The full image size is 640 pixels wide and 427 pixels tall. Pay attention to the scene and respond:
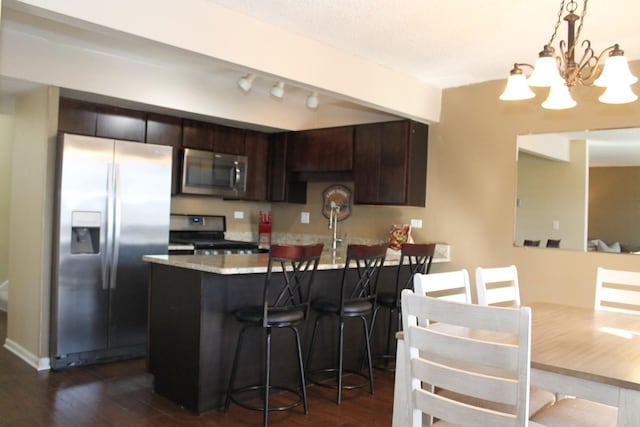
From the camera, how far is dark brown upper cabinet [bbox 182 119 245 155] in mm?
4990

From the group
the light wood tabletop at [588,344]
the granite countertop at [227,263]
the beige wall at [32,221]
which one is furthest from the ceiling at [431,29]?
the light wood tabletop at [588,344]

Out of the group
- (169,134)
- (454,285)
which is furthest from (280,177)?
(454,285)

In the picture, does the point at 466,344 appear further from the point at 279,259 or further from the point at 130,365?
the point at 130,365

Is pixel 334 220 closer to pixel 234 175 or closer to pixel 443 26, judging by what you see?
pixel 234 175

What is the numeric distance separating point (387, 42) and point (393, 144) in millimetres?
1251

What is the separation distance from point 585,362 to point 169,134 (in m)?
4.09

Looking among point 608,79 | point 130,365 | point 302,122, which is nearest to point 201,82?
point 302,122

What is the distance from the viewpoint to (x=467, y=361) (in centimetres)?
154

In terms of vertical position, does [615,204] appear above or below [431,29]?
below

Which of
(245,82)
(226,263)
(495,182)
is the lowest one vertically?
(226,263)

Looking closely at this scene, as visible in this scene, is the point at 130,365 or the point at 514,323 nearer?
the point at 514,323

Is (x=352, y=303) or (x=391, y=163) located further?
(x=391, y=163)

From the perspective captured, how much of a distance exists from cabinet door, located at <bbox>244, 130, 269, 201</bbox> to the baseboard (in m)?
2.48

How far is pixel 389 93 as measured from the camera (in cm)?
410
